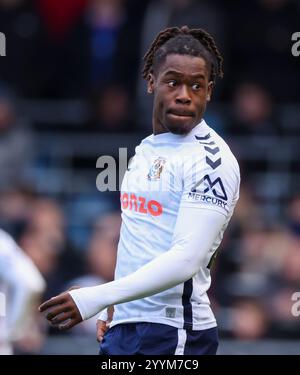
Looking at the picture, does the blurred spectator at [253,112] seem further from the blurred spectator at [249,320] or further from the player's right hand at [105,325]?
the player's right hand at [105,325]

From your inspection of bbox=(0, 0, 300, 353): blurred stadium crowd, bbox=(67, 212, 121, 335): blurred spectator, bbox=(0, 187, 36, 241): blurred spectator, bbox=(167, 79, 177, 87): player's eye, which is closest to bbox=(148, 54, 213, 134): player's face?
bbox=(167, 79, 177, 87): player's eye

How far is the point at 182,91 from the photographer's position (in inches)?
203

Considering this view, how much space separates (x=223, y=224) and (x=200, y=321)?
424 mm

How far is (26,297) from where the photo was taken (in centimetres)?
745

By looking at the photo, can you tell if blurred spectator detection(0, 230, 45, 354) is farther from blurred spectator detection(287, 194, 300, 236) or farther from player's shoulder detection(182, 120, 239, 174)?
blurred spectator detection(287, 194, 300, 236)

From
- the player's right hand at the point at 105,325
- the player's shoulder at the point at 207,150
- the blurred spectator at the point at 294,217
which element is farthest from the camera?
the blurred spectator at the point at 294,217

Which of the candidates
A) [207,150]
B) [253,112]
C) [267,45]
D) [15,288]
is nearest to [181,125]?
[207,150]

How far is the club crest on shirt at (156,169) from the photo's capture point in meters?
5.24

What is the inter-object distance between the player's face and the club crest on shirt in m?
0.13

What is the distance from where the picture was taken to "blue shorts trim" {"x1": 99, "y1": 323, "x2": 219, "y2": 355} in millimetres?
5238

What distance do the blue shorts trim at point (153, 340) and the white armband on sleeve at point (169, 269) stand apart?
29 centimetres

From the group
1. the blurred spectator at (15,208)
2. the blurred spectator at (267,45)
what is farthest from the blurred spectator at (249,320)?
the blurred spectator at (267,45)

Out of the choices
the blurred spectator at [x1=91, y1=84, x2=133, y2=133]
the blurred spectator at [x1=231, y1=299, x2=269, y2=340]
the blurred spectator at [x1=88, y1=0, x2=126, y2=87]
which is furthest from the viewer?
the blurred spectator at [x1=88, y1=0, x2=126, y2=87]

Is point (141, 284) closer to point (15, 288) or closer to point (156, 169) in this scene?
point (156, 169)
